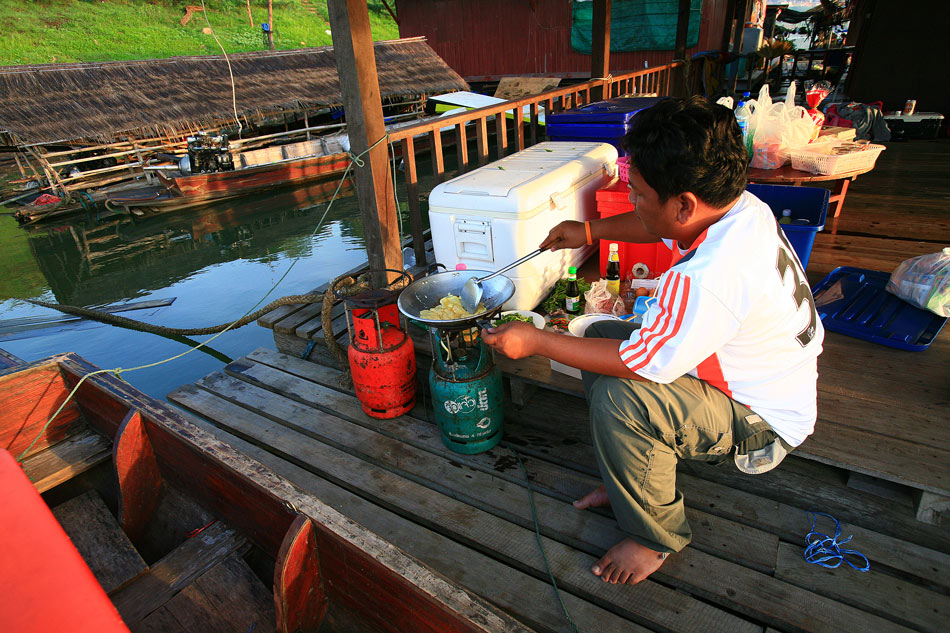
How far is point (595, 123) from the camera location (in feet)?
14.0

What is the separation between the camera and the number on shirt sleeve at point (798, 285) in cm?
150

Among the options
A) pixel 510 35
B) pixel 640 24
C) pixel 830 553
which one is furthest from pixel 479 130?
pixel 510 35

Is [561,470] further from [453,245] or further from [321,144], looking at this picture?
[321,144]

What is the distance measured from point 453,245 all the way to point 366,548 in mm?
2181

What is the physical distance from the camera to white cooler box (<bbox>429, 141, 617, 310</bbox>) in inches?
113

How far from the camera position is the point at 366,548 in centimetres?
128

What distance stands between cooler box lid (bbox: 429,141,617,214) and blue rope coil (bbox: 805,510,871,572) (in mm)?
2007

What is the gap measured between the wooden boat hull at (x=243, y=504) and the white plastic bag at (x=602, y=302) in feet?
5.98

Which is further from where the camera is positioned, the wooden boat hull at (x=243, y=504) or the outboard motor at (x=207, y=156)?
the outboard motor at (x=207, y=156)

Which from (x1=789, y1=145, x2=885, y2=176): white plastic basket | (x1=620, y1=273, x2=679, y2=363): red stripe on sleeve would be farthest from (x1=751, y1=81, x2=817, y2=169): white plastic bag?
(x1=620, y1=273, x2=679, y2=363): red stripe on sleeve

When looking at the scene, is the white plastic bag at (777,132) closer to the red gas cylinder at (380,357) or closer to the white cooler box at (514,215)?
the white cooler box at (514,215)

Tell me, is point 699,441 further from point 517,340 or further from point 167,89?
point 167,89

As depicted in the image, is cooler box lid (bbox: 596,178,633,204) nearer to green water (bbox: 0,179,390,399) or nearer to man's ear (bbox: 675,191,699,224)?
man's ear (bbox: 675,191,699,224)

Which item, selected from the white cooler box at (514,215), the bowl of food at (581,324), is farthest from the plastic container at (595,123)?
the bowl of food at (581,324)
